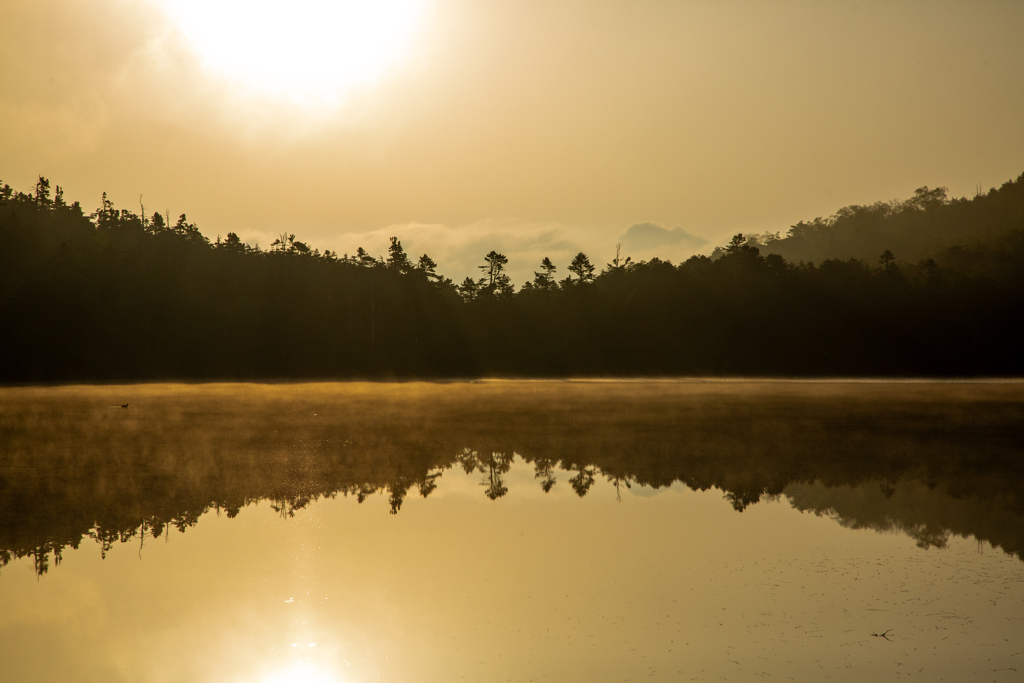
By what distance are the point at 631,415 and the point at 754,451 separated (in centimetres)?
1328

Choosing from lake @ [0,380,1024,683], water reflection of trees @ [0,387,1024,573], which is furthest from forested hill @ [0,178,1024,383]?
lake @ [0,380,1024,683]

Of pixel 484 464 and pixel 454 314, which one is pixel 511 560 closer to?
pixel 484 464

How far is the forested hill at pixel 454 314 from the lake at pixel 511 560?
94288mm

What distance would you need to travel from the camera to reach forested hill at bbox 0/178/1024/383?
4385 inches

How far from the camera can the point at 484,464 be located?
895 inches

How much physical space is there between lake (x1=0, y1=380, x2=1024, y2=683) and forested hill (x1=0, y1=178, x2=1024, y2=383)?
309ft

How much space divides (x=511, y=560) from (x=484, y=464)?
10057 millimetres

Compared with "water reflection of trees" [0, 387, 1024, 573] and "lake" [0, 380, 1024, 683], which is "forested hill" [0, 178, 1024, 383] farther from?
"lake" [0, 380, 1024, 683]

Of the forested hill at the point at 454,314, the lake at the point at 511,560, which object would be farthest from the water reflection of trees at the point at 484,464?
the forested hill at the point at 454,314

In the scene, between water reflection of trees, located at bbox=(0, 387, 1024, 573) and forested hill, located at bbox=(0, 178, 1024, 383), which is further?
forested hill, located at bbox=(0, 178, 1024, 383)

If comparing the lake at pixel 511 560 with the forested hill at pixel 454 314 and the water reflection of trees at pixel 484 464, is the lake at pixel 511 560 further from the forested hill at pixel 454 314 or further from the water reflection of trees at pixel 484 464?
the forested hill at pixel 454 314

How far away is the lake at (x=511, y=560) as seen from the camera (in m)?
8.88

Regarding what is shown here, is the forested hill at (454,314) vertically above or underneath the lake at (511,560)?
above

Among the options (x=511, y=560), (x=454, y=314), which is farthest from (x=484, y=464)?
(x=454, y=314)
